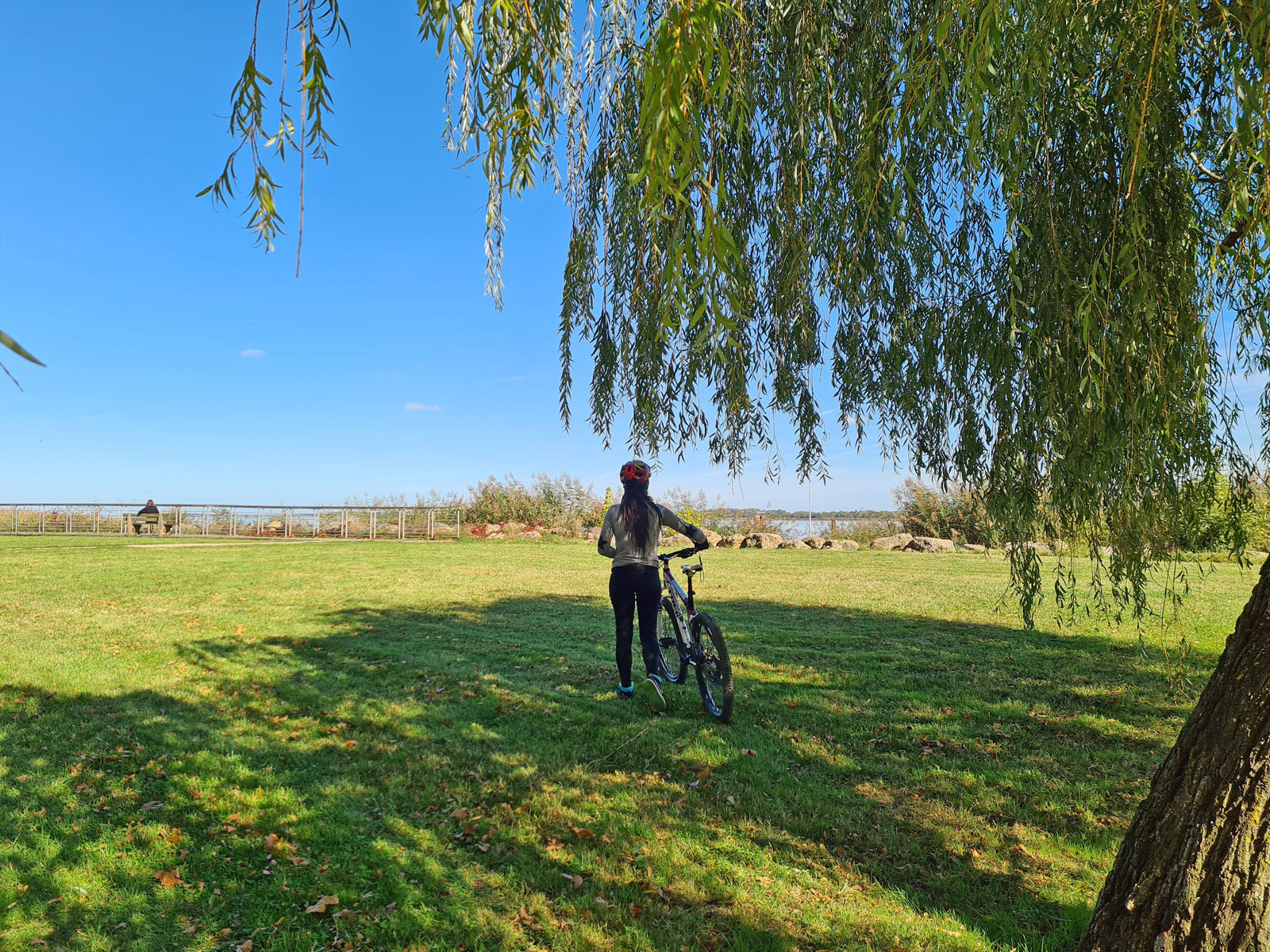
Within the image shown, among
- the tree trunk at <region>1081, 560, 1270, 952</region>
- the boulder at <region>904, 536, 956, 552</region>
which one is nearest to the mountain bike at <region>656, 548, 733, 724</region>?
the tree trunk at <region>1081, 560, 1270, 952</region>

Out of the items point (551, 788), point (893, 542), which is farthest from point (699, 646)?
point (893, 542)

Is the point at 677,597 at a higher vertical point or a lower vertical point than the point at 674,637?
higher

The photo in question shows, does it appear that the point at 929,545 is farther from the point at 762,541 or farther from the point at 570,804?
the point at 570,804

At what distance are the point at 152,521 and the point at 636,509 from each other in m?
32.3

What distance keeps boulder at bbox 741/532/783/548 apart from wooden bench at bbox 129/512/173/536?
24056 mm

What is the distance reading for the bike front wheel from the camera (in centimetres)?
546

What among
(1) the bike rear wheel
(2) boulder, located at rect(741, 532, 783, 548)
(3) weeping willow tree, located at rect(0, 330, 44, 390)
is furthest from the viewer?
(2) boulder, located at rect(741, 532, 783, 548)

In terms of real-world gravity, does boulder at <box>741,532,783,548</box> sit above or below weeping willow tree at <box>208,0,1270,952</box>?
below

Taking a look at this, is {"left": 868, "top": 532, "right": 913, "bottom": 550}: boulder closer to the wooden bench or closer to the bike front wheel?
the bike front wheel

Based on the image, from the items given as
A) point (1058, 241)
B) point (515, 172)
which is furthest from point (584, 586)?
point (515, 172)

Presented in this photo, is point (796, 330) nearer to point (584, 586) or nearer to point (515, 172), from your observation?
point (515, 172)

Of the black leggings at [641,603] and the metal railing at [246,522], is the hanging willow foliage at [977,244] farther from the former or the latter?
the metal railing at [246,522]

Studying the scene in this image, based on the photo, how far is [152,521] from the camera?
30.9m

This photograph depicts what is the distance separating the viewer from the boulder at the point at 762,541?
77.3 feet
